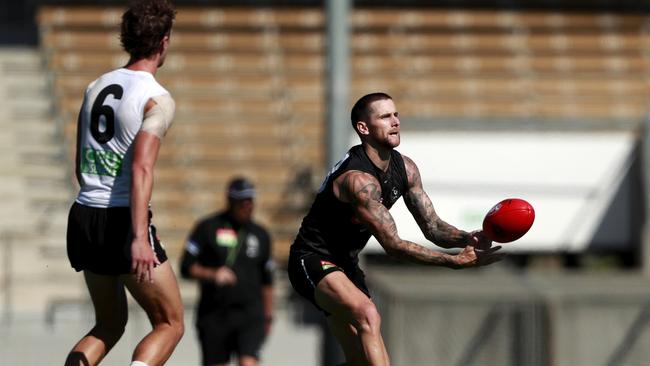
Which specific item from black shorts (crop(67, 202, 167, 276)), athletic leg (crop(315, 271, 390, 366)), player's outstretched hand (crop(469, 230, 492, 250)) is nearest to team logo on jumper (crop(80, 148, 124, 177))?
black shorts (crop(67, 202, 167, 276))

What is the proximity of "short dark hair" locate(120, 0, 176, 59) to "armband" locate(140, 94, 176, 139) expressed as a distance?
0.25 metres

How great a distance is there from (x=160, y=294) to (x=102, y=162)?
2.09 feet

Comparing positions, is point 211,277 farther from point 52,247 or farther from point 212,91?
→ point 212,91

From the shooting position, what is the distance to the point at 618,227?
17625mm

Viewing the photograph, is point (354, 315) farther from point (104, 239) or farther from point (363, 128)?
point (104, 239)

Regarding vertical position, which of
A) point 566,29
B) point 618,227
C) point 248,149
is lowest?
point 618,227

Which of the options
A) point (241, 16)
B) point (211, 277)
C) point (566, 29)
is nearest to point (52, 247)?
point (241, 16)

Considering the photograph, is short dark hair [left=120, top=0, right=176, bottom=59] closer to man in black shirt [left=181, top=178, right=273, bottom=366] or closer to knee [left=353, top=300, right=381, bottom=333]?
knee [left=353, top=300, right=381, bottom=333]

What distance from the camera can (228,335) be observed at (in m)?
10.5

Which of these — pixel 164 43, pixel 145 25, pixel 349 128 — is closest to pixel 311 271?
pixel 164 43

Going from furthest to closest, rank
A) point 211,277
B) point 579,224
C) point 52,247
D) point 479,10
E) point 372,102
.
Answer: point 479,10
point 579,224
point 52,247
point 211,277
point 372,102

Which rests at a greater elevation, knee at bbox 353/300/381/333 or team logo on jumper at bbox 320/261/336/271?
team logo on jumper at bbox 320/261/336/271

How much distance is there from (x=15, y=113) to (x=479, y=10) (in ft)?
21.2

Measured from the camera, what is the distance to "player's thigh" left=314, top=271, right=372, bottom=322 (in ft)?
20.8
